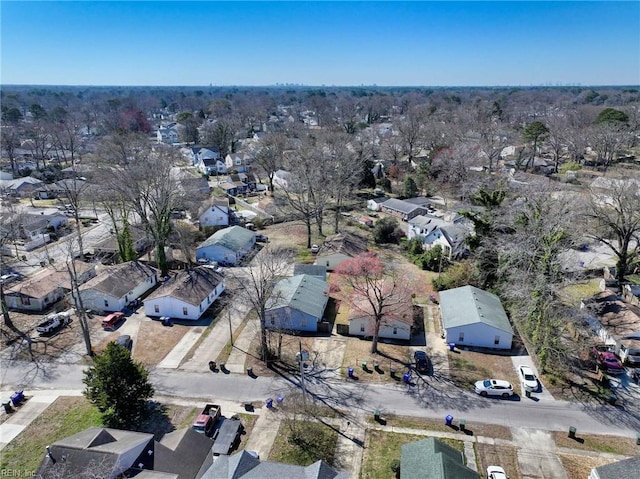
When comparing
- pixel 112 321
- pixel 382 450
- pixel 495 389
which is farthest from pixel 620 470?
pixel 112 321

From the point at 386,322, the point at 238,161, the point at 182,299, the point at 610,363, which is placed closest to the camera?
the point at 610,363

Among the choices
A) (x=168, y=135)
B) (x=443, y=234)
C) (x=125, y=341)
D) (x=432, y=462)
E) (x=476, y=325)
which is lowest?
(x=125, y=341)

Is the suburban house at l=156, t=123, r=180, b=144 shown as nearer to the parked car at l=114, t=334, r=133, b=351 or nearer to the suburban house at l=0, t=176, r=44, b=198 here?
the suburban house at l=0, t=176, r=44, b=198

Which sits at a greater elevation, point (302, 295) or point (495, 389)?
point (302, 295)

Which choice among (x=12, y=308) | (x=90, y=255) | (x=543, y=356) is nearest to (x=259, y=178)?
(x=90, y=255)

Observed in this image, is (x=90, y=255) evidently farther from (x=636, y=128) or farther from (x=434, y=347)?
(x=636, y=128)

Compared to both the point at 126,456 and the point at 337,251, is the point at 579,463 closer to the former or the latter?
the point at 126,456

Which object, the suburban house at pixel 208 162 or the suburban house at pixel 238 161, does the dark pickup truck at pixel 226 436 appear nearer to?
the suburban house at pixel 208 162

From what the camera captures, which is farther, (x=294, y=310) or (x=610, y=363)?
(x=294, y=310)
